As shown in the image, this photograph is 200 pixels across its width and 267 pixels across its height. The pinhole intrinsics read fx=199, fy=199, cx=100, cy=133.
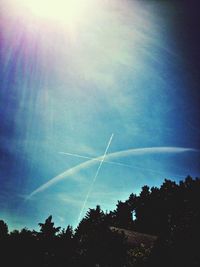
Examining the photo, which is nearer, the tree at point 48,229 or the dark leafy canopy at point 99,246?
the dark leafy canopy at point 99,246

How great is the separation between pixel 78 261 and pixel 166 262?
15.6 feet

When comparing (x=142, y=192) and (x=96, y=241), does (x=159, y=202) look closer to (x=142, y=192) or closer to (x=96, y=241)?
(x=142, y=192)

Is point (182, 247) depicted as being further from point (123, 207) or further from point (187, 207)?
point (123, 207)

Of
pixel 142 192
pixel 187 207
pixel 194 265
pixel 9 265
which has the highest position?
pixel 142 192

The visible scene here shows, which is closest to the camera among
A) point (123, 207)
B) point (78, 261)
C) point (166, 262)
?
point (166, 262)

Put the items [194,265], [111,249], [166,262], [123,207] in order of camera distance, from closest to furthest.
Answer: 1. [194,265]
2. [166,262]
3. [111,249]
4. [123,207]

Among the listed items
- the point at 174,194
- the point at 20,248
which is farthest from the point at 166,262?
the point at 174,194

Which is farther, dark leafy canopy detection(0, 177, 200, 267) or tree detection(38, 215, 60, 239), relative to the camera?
tree detection(38, 215, 60, 239)

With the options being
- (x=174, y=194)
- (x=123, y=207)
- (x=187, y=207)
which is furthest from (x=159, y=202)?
(x=187, y=207)

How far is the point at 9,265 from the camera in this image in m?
10.1

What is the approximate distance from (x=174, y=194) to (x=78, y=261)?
7458 centimetres

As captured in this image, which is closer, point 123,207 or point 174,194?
point 174,194

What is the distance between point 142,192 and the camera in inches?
3543

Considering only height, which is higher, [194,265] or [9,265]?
[194,265]
